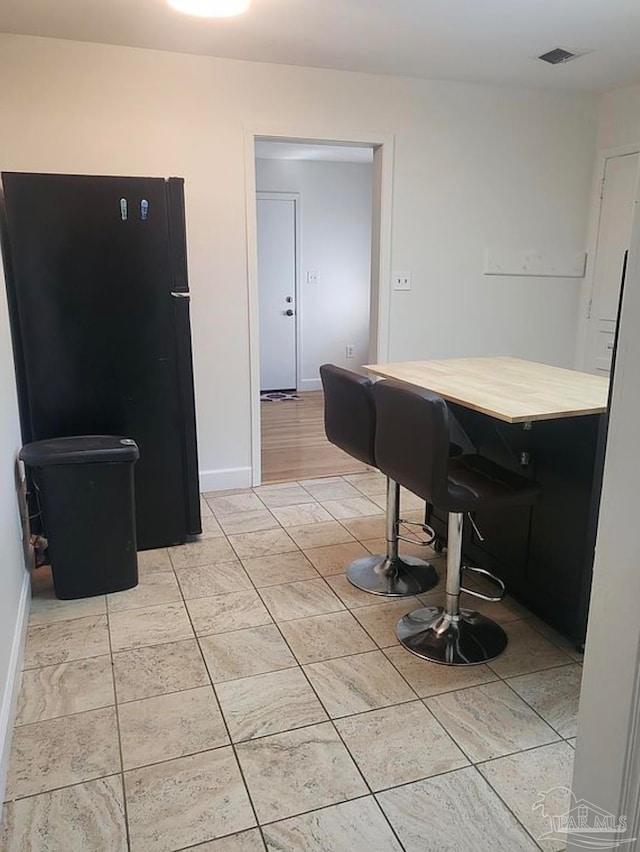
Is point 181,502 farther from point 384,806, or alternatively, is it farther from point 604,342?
point 604,342

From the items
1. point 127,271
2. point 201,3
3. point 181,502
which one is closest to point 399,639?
point 181,502

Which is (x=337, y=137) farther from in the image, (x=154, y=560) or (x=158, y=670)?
(x=158, y=670)

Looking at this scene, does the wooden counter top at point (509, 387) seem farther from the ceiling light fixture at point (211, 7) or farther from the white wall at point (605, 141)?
the white wall at point (605, 141)

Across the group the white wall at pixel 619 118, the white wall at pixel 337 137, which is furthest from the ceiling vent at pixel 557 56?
the white wall at pixel 619 118

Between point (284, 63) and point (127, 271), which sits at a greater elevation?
point (284, 63)

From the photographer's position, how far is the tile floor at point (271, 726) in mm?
1507

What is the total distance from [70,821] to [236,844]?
415 millimetres

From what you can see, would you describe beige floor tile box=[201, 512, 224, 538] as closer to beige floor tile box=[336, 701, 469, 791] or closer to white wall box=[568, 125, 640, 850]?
beige floor tile box=[336, 701, 469, 791]

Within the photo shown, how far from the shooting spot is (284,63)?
3.46 meters

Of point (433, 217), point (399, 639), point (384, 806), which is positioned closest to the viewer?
point (384, 806)

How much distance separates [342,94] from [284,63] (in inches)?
15.0

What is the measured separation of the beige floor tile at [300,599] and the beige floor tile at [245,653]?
0.41 ft

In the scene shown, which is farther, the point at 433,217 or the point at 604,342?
the point at 604,342

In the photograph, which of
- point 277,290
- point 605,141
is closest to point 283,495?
point 605,141
